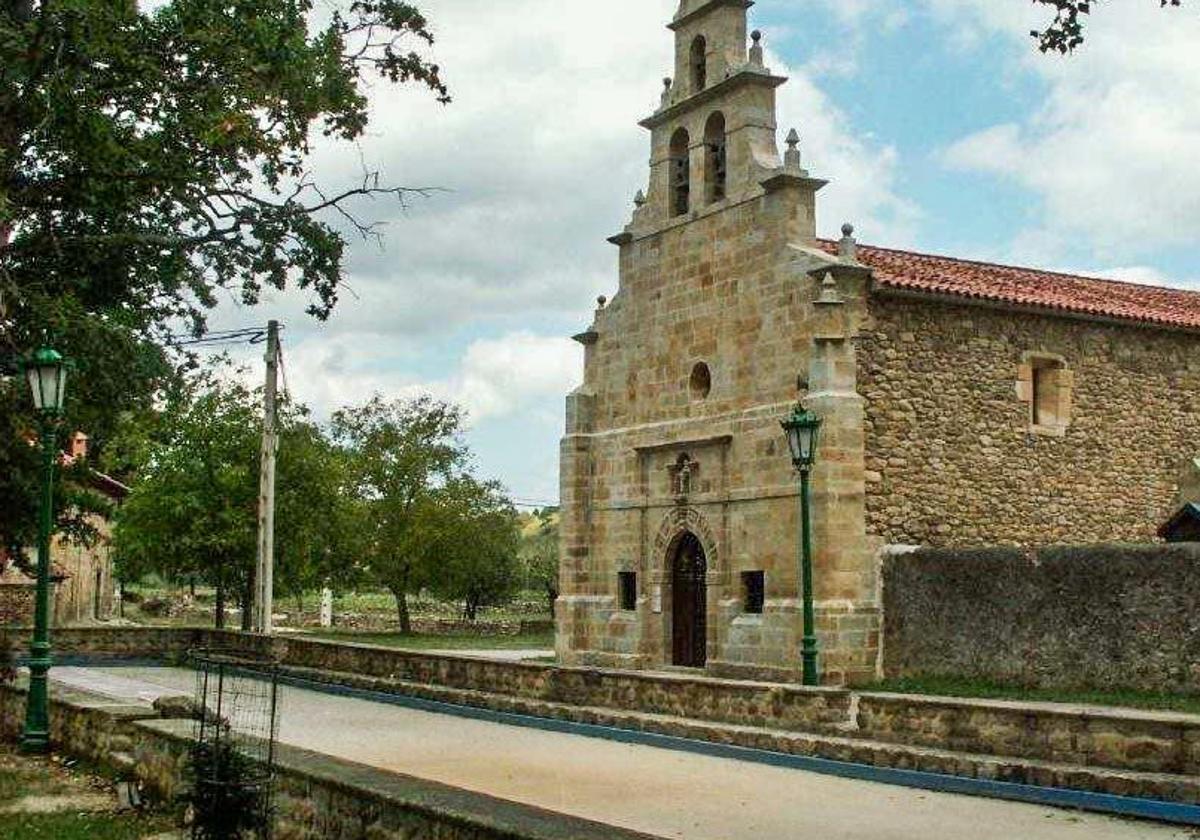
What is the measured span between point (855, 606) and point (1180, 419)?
879cm

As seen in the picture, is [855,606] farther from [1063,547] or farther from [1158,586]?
[1158,586]

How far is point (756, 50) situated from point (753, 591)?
1041 cm

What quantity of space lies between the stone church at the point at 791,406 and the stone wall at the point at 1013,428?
0.14 feet

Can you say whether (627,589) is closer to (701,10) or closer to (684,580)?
(684,580)

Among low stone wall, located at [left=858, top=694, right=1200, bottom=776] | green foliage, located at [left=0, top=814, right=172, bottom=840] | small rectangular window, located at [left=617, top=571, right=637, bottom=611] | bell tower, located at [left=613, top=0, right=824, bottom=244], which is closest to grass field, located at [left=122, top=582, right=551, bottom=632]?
small rectangular window, located at [left=617, top=571, right=637, bottom=611]

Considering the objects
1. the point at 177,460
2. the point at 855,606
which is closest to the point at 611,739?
the point at 855,606

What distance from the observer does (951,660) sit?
21141 mm

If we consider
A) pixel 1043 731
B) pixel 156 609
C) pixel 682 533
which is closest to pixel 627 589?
pixel 682 533

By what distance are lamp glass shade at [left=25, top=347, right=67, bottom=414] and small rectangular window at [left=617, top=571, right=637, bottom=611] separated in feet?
49.3

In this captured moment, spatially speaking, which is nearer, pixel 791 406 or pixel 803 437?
pixel 803 437

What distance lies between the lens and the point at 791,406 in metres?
23.1

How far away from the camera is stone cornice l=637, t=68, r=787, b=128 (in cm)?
2494

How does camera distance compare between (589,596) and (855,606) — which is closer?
(855,606)

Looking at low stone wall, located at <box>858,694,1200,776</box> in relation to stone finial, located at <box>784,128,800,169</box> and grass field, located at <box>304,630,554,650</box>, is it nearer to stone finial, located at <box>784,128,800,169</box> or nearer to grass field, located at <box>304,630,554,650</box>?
stone finial, located at <box>784,128,800,169</box>
